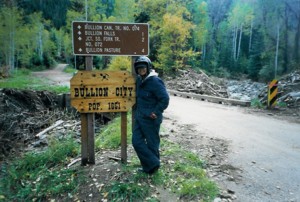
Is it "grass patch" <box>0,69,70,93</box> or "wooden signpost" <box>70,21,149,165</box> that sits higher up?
"wooden signpost" <box>70,21,149,165</box>

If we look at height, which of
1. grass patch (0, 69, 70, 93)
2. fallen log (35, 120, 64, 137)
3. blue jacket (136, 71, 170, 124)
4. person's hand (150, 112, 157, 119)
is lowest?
fallen log (35, 120, 64, 137)

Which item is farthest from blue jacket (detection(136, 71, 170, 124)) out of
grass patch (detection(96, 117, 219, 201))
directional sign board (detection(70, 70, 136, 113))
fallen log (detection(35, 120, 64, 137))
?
fallen log (detection(35, 120, 64, 137))

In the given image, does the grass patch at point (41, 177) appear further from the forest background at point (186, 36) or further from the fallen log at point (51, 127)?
the forest background at point (186, 36)

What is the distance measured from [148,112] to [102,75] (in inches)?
44.8

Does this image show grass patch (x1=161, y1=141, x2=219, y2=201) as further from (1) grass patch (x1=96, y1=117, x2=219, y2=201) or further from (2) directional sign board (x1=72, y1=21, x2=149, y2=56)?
(2) directional sign board (x1=72, y1=21, x2=149, y2=56)

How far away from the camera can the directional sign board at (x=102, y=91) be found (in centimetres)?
479

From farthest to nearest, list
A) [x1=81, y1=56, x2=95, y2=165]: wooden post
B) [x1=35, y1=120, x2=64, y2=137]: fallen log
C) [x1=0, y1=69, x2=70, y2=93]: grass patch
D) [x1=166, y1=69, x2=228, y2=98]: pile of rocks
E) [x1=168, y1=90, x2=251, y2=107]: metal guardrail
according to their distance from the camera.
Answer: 1. [x1=166, y1=69, x2=228, y2=98]: pile of rocks
2. [x1=0, y1=69, x2=70, y2=93]: grass patch
3. [x1=168, y1=90, x2=251, y2=107]: metal guardrail
4. [x1=35, y1=120, x2=64, y2=137]: fallen log
5. [x1=81, y1=56, x2=95, y2=165]: wooden post

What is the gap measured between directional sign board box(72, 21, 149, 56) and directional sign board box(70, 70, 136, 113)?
0.39 metres

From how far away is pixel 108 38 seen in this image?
189 inches

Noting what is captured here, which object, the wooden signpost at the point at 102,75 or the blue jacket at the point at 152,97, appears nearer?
the blue jacket at the point at 152,97

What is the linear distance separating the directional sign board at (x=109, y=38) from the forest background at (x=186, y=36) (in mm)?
17140

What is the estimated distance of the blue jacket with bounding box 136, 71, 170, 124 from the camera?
4359 millimetres

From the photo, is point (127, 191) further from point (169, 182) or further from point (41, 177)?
point (41, 177)

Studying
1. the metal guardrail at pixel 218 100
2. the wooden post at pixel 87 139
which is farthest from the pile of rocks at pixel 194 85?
the wooden post at pixel 87 139
